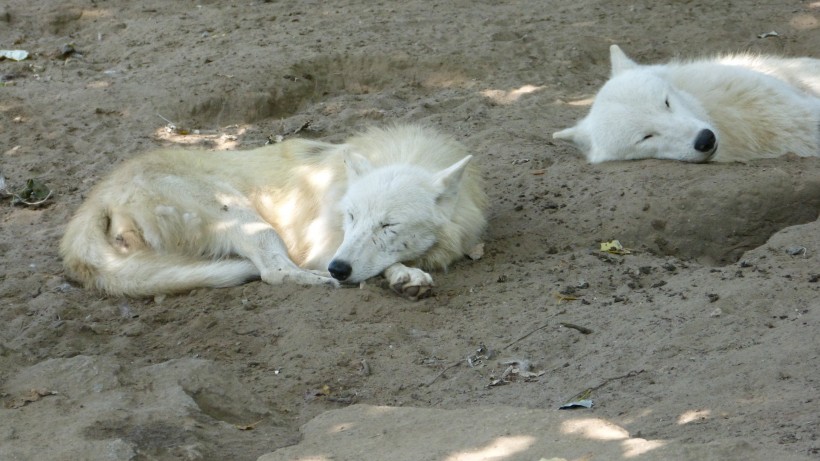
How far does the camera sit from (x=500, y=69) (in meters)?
8.70

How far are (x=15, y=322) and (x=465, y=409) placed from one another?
8.85ft

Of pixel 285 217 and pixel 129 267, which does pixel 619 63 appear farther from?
pixel 129 267

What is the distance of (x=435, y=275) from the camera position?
5.62 metres

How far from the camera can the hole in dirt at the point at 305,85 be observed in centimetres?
821

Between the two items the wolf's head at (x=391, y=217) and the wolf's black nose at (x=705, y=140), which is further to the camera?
the wolf's black nose at (x=705, y=140)

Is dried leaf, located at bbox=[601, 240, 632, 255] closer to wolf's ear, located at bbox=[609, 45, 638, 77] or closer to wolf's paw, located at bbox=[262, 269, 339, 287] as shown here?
wolf's paw, located at bbox=[262, 269, 339, 287]

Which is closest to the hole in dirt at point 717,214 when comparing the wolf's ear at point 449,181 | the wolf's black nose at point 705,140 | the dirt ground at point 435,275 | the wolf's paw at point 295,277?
the dirt ground at point 435,275

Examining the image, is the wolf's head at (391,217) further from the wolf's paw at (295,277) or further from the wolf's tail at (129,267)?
the wolf's tail at (129,267)

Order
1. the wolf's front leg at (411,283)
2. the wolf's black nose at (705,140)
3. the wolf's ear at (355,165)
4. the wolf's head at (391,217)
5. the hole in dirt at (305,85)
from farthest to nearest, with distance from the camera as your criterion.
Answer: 1. the hole in dirt at (305,85)
2. the wolf's black nose at (705,140)
3. the wolf's ear at (355,165)
4. the wolf's head at (391,217)
5. the wolf's front leg at (411,283)

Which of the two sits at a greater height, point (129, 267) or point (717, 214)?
point (717, 214)

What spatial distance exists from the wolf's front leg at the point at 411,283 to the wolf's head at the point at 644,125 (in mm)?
2054

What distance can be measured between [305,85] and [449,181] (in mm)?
3216

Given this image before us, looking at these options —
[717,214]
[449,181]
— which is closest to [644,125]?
[717,214]

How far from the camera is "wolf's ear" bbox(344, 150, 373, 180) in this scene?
5.87 m
